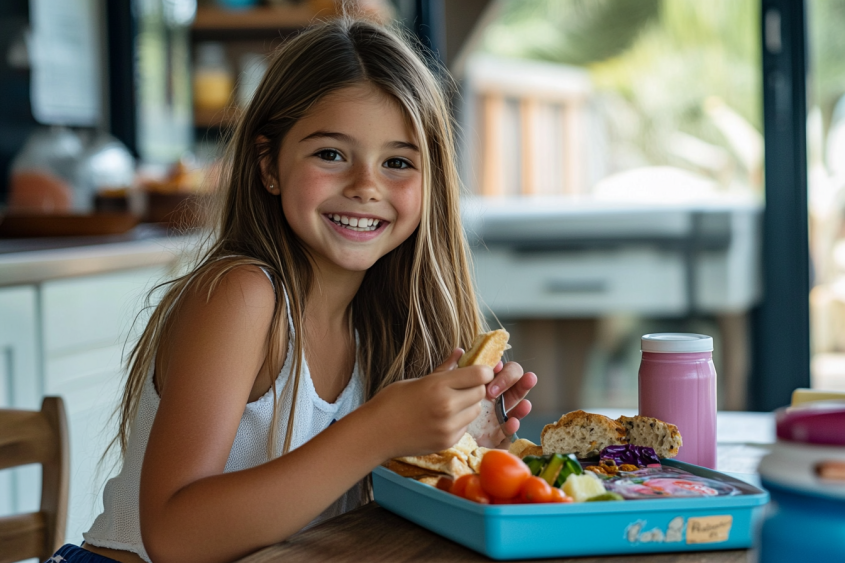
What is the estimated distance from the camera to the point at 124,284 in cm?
214

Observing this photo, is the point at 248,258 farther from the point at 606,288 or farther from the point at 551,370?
the point at 551,370

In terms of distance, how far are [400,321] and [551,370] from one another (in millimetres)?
2485

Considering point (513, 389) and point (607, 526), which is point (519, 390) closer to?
point (513, 389)

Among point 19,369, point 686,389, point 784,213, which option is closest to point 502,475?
point 686,389

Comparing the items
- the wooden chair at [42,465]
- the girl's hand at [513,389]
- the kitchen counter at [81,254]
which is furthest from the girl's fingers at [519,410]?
the kitchen counter at [81,254]

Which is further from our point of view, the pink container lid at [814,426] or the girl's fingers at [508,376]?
the girl's fingers at [508,376]

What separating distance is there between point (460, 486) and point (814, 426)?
0.99 feet

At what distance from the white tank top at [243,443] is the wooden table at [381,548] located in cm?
26

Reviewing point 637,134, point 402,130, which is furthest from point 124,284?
point 637,134

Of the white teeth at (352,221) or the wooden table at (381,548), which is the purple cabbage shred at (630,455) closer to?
the wooden table at (381,548)

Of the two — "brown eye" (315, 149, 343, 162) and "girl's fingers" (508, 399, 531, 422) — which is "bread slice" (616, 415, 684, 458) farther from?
"brown eye" (315, 149, 343, 162)

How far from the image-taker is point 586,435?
2.60ft

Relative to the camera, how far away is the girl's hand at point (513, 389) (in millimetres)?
899

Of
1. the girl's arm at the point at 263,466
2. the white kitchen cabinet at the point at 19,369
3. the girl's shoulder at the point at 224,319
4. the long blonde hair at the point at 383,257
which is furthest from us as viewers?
the white kitchen cabinet at the point at 19,369
